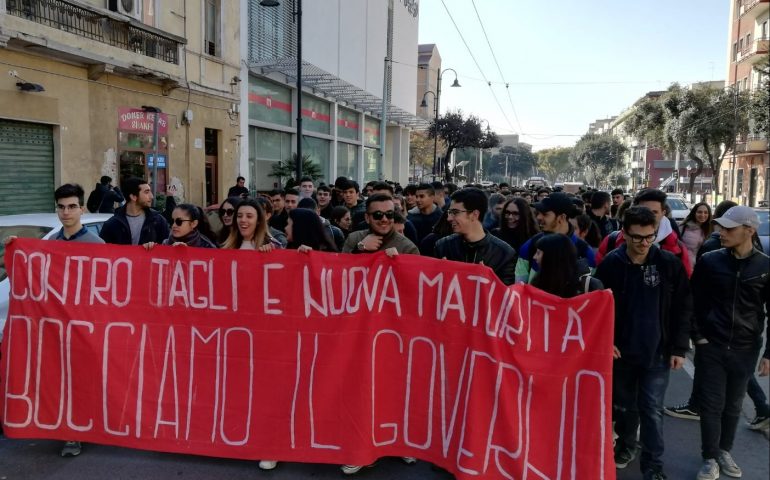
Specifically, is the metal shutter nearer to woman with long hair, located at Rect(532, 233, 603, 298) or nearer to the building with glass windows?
the building with glass windows

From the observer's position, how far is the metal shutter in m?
12.5

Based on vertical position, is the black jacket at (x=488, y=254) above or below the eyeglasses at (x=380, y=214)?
below

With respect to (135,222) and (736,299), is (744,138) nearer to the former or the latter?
(736,299)

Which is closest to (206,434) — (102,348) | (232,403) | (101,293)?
(232,403)

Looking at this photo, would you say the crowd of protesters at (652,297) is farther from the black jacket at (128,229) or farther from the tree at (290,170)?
the tree at (290,170)

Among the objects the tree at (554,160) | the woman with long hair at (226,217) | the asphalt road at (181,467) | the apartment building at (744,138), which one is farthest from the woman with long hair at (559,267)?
the tree at (554,160)

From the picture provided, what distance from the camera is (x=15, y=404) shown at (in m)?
4.18

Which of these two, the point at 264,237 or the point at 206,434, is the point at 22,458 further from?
the point at 264,237

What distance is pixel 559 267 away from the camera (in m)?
3.73

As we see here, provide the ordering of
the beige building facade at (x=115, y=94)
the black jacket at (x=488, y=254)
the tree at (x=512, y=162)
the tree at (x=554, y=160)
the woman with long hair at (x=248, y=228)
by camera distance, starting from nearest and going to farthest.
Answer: the black jacket at (x=488, y=254) < the woman with long hair at (x=248, y=228) < the beige building facade at (x=115, y=94) < the tree at (x=512, y=162) < the tree at (x=554, y=160)

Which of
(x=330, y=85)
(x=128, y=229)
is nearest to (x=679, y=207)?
(x=330, y=85)

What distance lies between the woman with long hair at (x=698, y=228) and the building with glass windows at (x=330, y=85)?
16069 mm

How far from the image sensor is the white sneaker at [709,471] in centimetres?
394

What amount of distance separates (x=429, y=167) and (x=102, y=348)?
208ft
